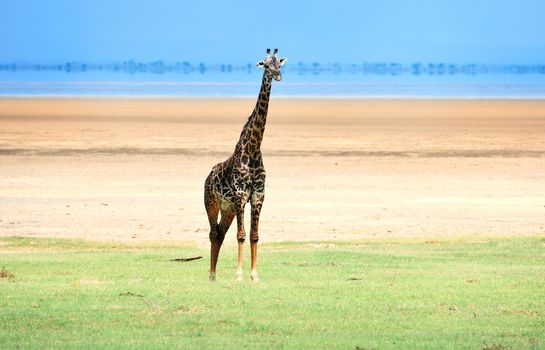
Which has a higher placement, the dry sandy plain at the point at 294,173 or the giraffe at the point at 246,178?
the giraffe at the point at 246,178

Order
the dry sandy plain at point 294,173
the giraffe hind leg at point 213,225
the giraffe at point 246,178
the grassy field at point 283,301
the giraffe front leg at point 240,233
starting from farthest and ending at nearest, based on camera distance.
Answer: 1. the dry sandy plain at point 294,173
2. the giraffe hind leg at point 213,225
3. the giraffe front leg at point 240,233
4. the giraffe at point 246,178
5. the grassy field at point 283,301

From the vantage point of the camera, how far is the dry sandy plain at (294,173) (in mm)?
24016

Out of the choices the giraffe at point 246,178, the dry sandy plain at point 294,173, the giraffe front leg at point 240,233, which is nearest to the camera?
the giraffe at point 246,178

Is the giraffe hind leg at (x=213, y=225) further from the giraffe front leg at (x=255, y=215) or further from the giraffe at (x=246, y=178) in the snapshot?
the giraffe front leg at (x=255, y=215)

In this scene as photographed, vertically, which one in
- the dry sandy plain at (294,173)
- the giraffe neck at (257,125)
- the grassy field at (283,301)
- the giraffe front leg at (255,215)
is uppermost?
the giraffe neck at (257,125)

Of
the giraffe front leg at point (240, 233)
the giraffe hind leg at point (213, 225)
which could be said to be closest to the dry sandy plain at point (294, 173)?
the giraffe hind leg at point (213, 225)

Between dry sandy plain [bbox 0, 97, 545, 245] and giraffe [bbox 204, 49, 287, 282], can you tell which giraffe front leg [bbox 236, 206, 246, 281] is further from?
dry sandy plain [bbox 0, 97, 545, 245]

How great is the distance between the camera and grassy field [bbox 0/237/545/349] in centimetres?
1020

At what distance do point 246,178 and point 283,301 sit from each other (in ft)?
6.40

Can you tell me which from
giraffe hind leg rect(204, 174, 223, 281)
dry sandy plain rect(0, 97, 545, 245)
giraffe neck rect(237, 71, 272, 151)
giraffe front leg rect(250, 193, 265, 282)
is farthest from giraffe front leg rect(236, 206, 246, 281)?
dry sandy plain rect(0, 97, 545, 245)

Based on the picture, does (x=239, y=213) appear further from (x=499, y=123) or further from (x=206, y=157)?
(x=499, y=123)

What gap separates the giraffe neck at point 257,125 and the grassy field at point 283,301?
1539mm

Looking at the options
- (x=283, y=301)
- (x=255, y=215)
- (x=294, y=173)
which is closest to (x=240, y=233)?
(x=255, y=215)

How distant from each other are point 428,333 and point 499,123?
4711 cm
